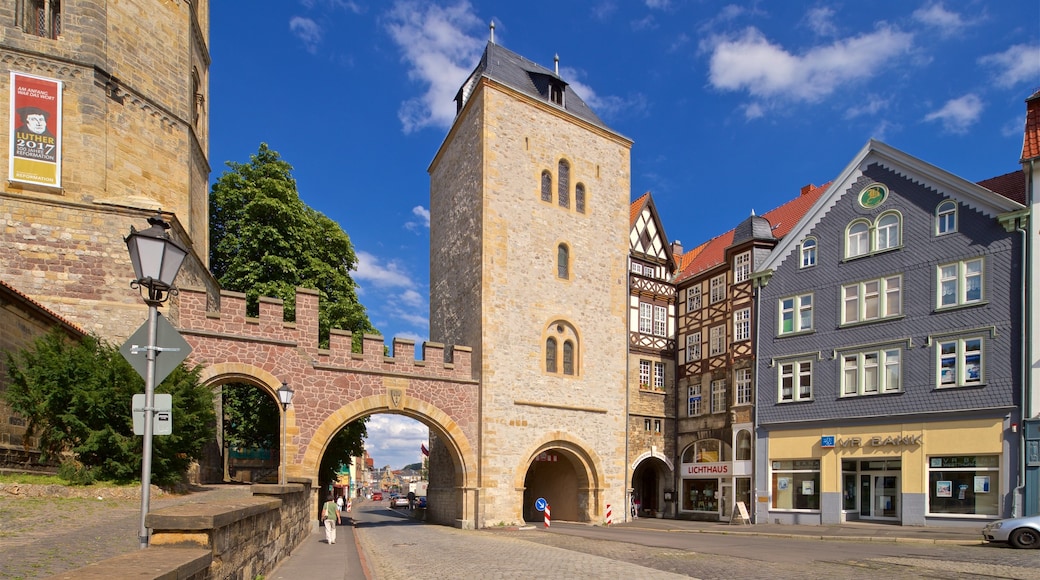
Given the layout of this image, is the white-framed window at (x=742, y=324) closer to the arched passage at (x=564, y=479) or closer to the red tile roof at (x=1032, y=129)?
the arched passage at (x=564, y=479)

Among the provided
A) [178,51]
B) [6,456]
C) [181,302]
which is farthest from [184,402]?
[178,51]

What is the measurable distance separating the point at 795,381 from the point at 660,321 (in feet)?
25.5

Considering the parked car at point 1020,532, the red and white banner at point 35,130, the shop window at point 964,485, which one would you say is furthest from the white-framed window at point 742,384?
the red and white banner at point 35,130

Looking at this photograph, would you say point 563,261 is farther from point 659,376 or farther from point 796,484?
point 796,484

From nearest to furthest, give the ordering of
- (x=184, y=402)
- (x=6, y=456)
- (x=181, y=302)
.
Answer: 1. (x=6, y=456)
2. (x=184, y=402)
3. (x=181, y=302)

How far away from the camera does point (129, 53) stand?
2156 centimetres

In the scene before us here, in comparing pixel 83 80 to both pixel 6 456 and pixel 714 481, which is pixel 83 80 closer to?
pixel 6 456

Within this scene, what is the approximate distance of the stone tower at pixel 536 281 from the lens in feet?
79.5

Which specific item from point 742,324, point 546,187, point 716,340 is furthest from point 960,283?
point 546,187

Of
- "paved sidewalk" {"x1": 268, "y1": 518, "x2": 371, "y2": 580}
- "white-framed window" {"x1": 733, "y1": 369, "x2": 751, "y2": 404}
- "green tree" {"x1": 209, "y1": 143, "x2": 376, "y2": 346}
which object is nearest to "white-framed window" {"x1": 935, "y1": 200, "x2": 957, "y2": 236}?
"white-framed window" {"x1": 733, "y1": 369, "x2": 751, "y2": 404}

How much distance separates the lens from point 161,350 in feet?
20.1

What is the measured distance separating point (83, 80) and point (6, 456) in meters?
11.3

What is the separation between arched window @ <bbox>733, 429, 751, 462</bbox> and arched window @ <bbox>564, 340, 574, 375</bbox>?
723 cm

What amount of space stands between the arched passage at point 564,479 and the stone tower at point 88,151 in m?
13.4
